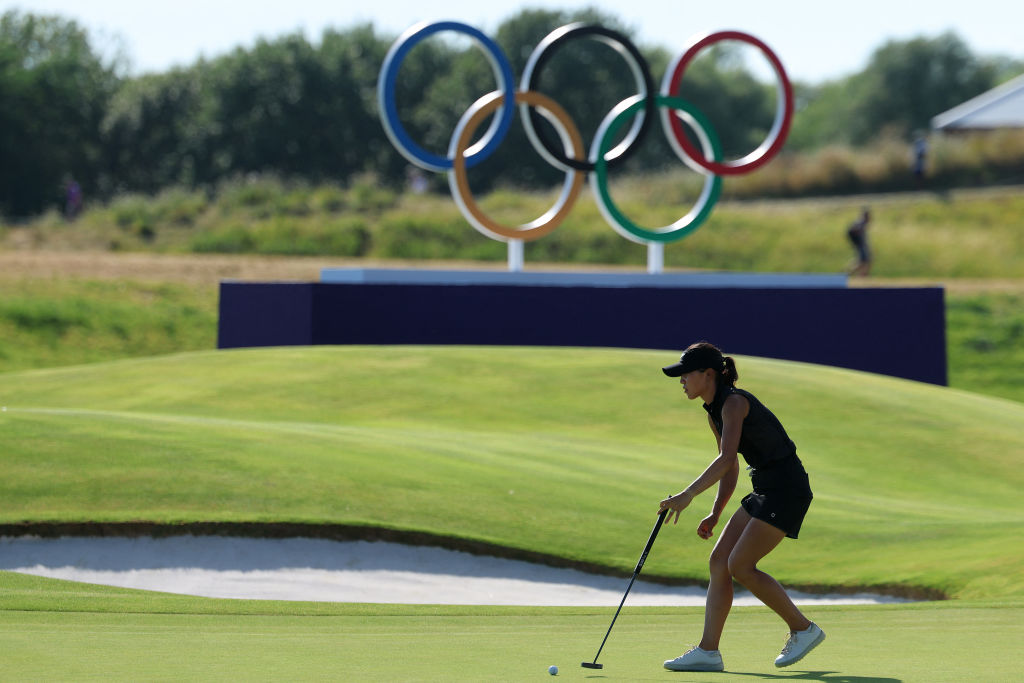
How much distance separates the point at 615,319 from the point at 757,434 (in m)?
25.2

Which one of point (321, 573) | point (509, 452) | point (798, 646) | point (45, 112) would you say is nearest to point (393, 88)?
point (509, 452)

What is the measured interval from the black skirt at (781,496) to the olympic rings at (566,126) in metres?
23.4

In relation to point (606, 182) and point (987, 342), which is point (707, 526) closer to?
point (606, 182)

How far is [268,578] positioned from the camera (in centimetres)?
1543

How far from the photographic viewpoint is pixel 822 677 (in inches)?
333

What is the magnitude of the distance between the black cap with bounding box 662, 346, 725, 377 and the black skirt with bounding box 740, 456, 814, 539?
2.23 ft

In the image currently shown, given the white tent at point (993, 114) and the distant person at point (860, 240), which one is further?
the white tent at point (993, 114)

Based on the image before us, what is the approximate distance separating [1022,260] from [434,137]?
3709 centimetres

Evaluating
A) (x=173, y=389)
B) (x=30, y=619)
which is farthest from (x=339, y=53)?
(x=30, y=619)

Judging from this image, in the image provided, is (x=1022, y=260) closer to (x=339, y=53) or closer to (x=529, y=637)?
(x=339, y=53)

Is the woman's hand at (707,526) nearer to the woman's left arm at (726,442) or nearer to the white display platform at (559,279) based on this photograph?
the woman's left arm at (726,442)

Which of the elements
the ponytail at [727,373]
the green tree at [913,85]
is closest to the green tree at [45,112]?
the green tree at [913,85]

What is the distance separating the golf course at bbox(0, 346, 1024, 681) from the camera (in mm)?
9531

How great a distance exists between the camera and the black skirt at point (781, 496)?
8648 millimetres
